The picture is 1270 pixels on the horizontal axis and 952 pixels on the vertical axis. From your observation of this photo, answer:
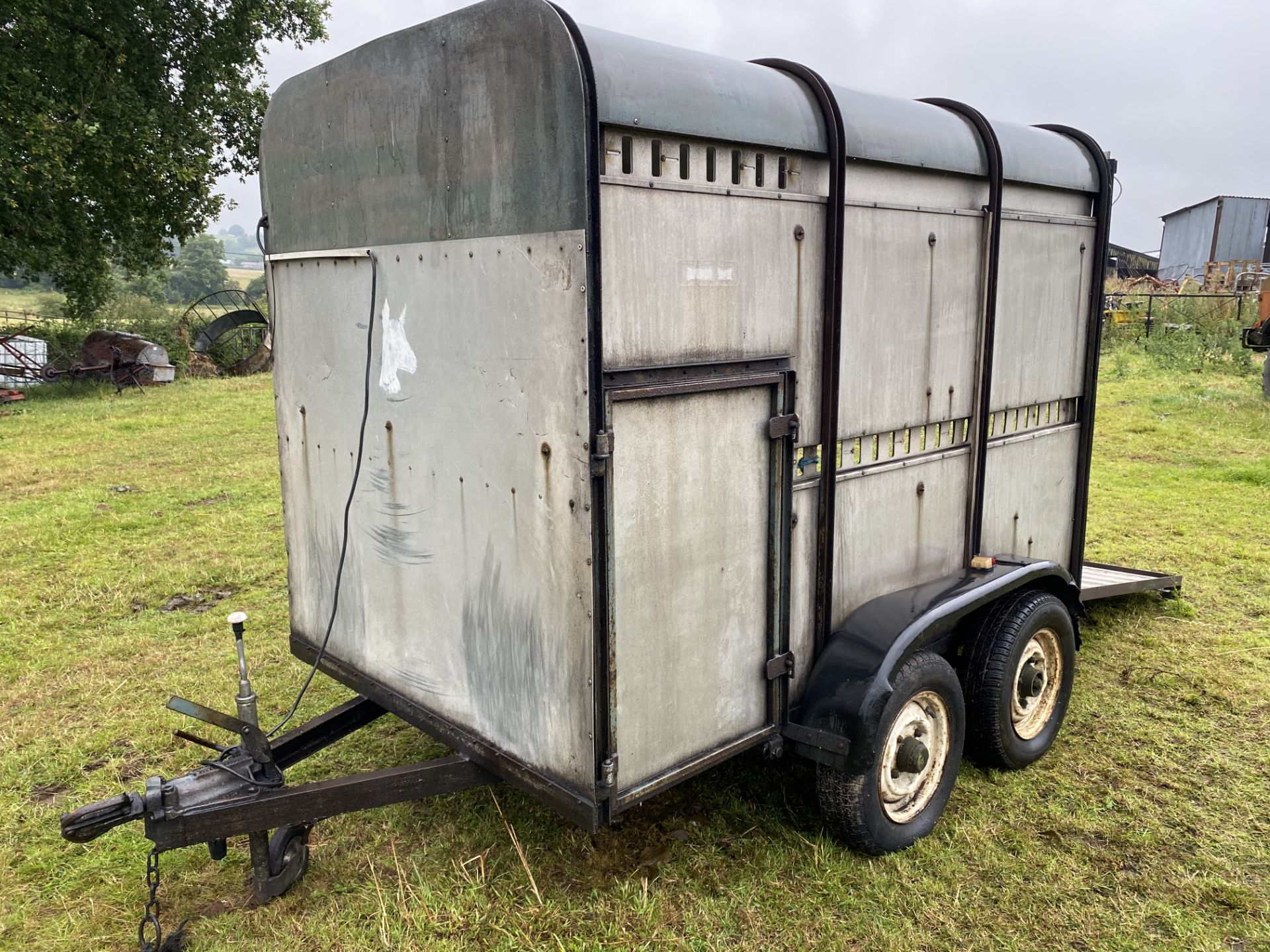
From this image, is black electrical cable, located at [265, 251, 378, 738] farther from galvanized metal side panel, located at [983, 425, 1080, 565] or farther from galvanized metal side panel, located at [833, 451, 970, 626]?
galvanized metal side panel, located at [983, 425, 1080, 565]

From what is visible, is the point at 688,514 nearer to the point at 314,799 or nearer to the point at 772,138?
the point at 772,138

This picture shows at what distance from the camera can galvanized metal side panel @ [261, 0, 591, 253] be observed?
2498 mm

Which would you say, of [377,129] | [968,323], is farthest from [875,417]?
[377,129]

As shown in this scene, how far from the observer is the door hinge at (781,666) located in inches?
→ 126

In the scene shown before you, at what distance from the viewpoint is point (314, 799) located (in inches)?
117

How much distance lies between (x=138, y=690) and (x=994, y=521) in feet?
14.1

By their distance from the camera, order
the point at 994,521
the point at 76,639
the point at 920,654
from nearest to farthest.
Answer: the point at 920,654
the point at 994,521
the point at 76,639

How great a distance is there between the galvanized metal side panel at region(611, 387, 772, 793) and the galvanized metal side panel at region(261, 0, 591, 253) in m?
0.69

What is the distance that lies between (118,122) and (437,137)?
44.7 feet

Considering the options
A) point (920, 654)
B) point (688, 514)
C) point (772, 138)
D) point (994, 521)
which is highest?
point (772, 138)

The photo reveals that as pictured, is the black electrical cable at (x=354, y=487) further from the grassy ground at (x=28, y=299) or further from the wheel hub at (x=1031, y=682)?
the grassy ground at (x=28, y=299)

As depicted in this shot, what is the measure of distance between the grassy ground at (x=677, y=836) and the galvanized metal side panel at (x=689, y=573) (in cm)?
62

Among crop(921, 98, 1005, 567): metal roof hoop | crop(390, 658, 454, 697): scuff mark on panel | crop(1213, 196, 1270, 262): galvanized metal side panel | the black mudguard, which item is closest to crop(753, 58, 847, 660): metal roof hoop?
the black mudguard

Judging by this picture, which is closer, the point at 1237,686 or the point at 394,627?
the point at 394,627
